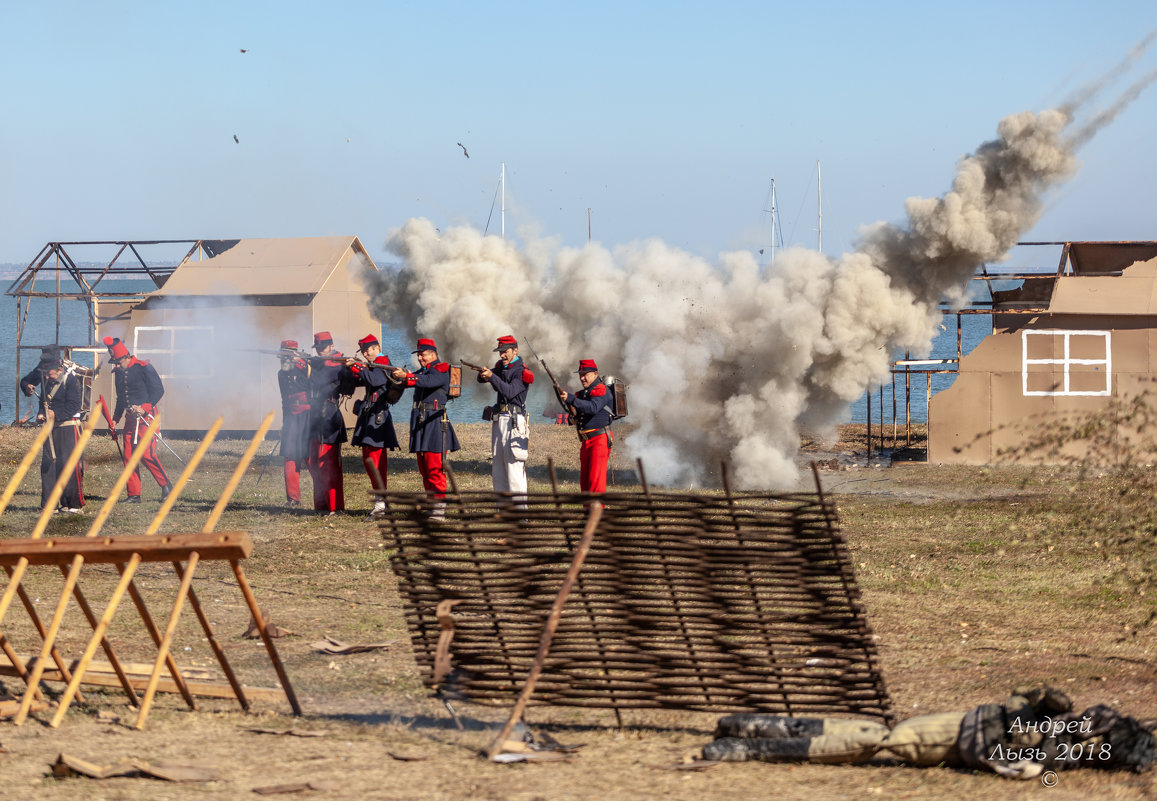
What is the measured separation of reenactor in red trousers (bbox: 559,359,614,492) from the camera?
1223 centimetres

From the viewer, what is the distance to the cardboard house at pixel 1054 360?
645 inches

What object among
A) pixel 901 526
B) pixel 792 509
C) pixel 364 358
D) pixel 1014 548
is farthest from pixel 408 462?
pixel 792 509

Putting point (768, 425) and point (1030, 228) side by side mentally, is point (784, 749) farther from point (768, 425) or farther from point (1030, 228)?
point (1030, 228)

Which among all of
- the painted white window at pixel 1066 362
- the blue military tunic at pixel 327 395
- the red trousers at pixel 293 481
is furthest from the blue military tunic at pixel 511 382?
the painted white window at pixel 1066 362

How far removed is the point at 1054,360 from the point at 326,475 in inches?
390

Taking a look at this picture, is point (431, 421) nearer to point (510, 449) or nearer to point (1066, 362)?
point (510, 449)

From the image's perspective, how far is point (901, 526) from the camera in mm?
11617

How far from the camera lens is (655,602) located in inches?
209

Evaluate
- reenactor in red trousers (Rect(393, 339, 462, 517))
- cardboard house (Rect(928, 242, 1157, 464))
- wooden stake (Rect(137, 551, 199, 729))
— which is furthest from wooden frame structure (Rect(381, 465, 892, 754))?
cardboard house (Rect(928, 242, 1157, 464))

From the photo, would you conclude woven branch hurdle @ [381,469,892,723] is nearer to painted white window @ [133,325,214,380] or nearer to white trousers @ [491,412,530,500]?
white trousers @ [491,412,530,500]

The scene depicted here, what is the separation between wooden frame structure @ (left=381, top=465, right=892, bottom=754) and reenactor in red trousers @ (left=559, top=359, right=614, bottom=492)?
6.72 m

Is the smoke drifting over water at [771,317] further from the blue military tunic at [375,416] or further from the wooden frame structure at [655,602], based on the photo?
the wooden frame structure at [655,602]

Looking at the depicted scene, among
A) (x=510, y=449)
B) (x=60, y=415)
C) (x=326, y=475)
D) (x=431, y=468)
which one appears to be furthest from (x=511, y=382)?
(x=60, y=415)

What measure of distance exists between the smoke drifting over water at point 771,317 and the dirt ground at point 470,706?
3.41m
